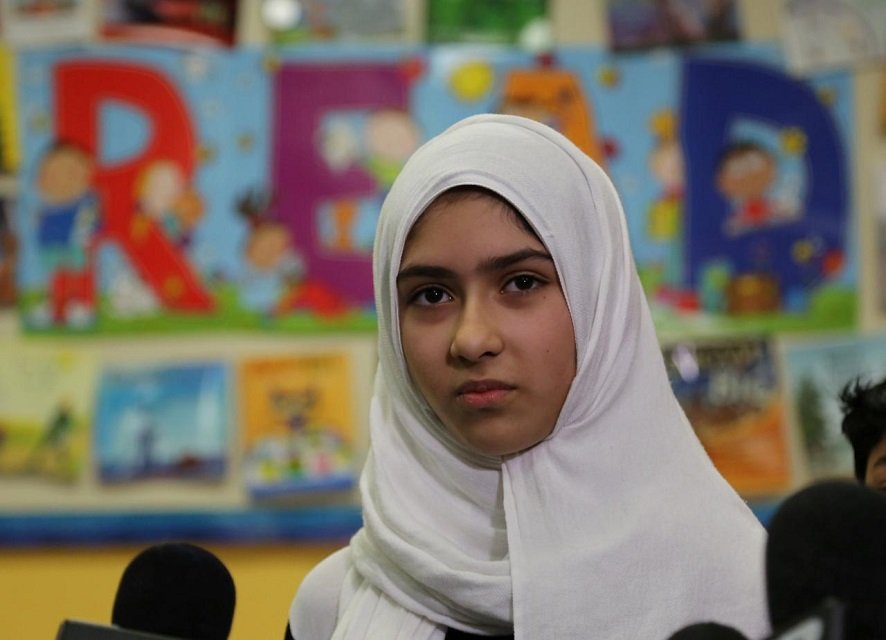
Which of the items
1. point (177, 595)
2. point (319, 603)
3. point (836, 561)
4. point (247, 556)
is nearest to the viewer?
point (836, 561)

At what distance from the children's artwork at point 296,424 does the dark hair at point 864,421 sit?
1073 millimetres

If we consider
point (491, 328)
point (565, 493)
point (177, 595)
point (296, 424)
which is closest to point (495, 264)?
point (491, 328)

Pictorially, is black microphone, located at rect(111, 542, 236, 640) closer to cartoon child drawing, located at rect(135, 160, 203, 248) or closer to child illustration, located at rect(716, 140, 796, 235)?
cartoon child drawing, located at rect(135, 160, 203, 248)

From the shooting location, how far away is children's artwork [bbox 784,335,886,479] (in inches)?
78.2

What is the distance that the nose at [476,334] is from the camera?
30.9 inches

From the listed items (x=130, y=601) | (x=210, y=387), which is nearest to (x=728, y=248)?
(x=210, y=387)

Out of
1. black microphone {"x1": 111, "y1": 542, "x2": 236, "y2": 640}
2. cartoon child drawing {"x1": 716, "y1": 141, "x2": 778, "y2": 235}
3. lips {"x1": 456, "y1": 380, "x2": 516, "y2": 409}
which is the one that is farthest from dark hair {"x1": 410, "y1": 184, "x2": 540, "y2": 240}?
cartoon child drawing {"x1": 716, "y1": 141, "x2": 778, "y2": 235}

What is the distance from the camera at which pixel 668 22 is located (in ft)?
6.58

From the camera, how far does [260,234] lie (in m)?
1.99

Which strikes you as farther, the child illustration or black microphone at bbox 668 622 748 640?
the child illustration

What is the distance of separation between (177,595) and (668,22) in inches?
60.0

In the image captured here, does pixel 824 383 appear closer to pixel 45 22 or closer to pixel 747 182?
pixel 747 182

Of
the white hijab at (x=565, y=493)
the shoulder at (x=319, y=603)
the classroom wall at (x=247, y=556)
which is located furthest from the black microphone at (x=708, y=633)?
the classroom wall at (x=247, y=556)

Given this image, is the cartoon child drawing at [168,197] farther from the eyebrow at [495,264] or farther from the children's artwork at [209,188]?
the eyebrow at [495,264]
